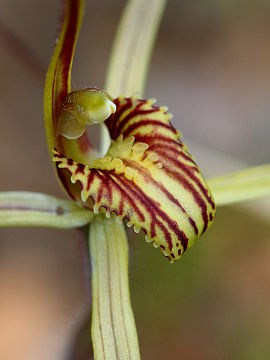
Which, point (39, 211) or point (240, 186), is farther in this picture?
point (240, 186)

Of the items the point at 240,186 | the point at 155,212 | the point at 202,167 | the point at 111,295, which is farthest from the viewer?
the point at 202,167

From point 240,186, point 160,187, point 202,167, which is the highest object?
point 202,167

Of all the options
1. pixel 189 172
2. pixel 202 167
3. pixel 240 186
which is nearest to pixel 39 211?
pixel 189 172

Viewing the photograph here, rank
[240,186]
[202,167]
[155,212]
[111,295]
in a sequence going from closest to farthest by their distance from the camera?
[155,212] → [111,295] → [240,186] → [202,167]

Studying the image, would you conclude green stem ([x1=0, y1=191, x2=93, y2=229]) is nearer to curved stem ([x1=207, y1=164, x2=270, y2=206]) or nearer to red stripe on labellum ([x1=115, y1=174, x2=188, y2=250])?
red stripe on labellum ([x1=115, y1=174, x2=188, y2=250])

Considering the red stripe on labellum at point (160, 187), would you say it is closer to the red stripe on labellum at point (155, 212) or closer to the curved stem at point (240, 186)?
the red stripe on labellum at point (155, 212)

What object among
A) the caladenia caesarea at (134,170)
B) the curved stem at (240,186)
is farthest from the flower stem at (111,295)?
the curved stem at (240,186)

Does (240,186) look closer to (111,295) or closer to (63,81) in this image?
(111,295)

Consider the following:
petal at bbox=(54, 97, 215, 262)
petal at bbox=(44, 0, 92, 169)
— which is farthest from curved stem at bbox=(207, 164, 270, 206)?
petal at bbox=(44, 0, 92, 169)
